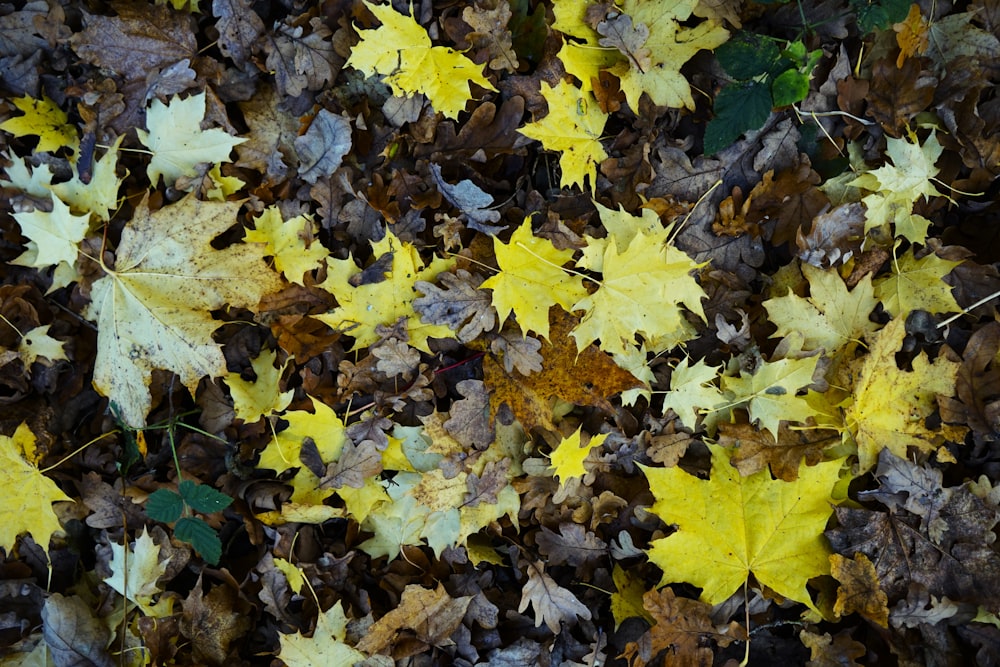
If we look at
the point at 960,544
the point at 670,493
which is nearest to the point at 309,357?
the point at 670,493

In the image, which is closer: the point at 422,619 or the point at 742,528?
the point at 742,528

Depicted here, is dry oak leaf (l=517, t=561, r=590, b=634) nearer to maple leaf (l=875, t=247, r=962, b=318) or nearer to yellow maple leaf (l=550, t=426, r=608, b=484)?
yellow maple leaf (l=550, t=426, r=608, b=484)

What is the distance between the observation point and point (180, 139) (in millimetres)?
2062

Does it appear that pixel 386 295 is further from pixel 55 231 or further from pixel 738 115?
pixel 738 115

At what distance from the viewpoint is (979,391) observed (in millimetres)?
2002

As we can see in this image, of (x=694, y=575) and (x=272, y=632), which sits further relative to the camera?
(x=272, y=632)

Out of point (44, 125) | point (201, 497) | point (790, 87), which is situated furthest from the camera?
point (44, 125)

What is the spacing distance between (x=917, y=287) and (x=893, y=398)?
1.15 feet

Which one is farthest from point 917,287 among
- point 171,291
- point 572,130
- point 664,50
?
point 171,291

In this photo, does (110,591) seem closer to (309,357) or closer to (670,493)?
(309,357)

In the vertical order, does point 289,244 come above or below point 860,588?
above

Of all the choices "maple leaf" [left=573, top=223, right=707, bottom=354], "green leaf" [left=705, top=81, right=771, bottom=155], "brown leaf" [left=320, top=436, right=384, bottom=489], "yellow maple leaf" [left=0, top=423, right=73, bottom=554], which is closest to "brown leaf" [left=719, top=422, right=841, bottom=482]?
"maple leaf" [left=573, top=223, right=707, bottom=354]

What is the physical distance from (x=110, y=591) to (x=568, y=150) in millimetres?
2033

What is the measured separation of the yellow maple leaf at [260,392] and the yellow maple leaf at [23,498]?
0.59m
